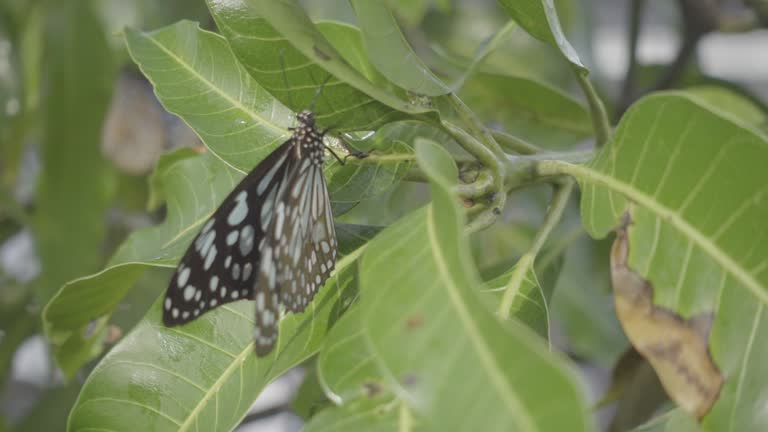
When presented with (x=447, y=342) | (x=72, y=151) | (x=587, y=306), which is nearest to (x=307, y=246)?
(x=447, y=342)

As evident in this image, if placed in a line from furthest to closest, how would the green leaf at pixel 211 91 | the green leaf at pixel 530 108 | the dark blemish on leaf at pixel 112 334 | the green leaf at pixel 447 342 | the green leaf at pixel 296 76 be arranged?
the green leaf at pixel 530 108
the dark blemish on leaf at pixel 112 334
the green leaf at pixel 211 91
the green leaf at pixel 296 76
the green leaf at pixel 447 342

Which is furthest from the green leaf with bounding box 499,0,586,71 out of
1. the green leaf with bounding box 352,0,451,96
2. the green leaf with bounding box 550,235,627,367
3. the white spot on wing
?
the green leaf with bounding box 550,235,627,367

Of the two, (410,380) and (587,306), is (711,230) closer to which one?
(410,380)

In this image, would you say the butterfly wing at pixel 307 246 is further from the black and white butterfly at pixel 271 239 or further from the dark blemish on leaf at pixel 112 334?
the dark blemish on leaf at pixel 112 334

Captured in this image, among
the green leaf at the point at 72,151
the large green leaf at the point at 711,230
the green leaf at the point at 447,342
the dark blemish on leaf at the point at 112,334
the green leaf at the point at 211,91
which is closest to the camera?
the green leaf at the point at 447,342

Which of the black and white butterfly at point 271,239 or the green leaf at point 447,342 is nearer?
the green leaf at point 447,342

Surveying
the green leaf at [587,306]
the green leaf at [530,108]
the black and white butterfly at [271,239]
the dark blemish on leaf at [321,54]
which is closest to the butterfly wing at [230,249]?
the black and white butterfly at [271,239]

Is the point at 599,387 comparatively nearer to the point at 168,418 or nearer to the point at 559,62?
the point at 559,62

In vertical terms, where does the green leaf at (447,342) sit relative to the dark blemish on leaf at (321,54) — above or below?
below
